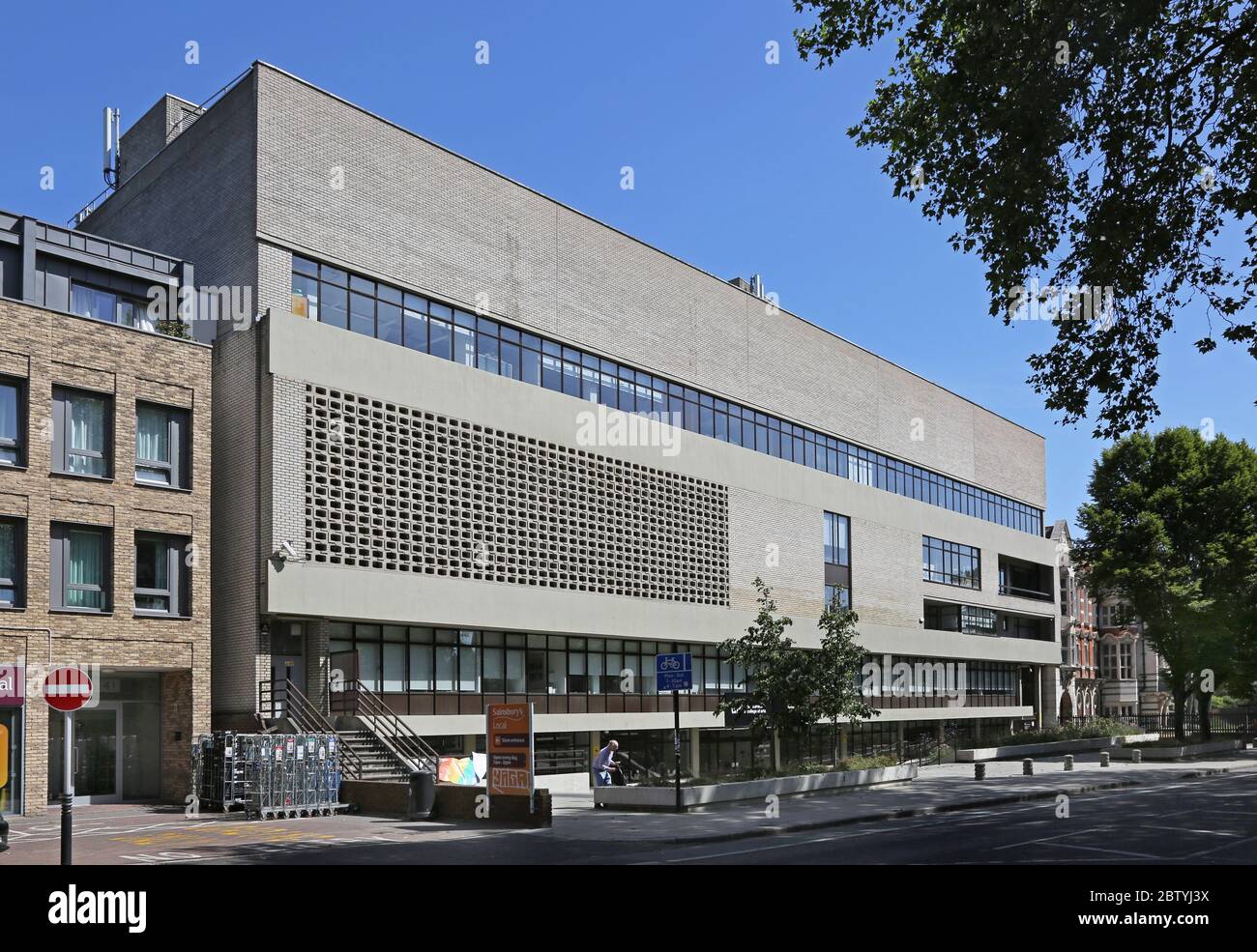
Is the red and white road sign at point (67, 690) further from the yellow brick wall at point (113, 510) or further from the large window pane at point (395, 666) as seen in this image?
the large window pane at point (395, 666)

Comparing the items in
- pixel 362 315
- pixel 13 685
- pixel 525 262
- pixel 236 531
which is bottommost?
pixel 13 685

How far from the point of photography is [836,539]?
54531 millimetres

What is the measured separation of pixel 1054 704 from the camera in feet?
251

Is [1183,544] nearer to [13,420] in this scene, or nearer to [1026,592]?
[1026,592]

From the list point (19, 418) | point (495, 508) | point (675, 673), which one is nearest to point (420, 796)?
point (675, 673)

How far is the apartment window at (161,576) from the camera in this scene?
1126 inches

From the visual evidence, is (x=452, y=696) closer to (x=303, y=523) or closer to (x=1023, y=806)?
(x=303, y=523)

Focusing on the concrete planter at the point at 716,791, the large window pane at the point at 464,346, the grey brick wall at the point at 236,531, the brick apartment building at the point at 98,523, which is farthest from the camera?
the large window pane at the point at 464,346

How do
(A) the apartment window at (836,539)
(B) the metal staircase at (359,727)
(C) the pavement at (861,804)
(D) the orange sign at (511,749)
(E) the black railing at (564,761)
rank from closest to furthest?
(C) the pavement at (861,804) → (D) the orange sign at (511,749) → (B) the metal staircase at (359,727) → (E) the black railing at (564,761) → (A) the apartment window at (836,539)

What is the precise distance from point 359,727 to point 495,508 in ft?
27.7

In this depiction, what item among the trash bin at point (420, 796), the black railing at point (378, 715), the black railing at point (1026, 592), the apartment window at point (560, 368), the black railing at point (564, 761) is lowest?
the black railing at point (564, 761)

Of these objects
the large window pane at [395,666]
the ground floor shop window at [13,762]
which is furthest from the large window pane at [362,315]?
the ground floor shop window at [13,762]

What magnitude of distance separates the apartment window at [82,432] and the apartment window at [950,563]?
43586 mm

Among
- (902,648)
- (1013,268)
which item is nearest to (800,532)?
(902,648)
